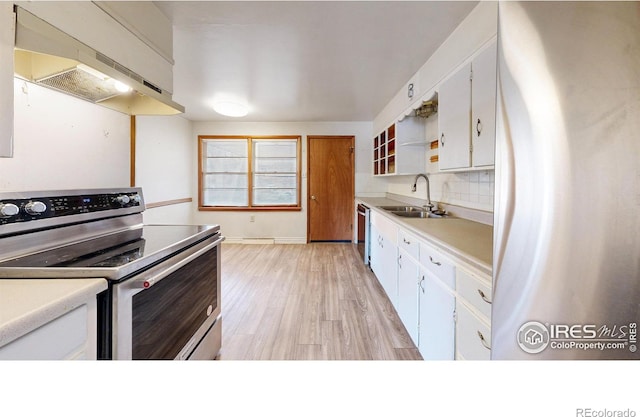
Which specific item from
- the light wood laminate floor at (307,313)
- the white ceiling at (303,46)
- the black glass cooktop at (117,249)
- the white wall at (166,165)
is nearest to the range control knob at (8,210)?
the black glass cooktop at (117,249)

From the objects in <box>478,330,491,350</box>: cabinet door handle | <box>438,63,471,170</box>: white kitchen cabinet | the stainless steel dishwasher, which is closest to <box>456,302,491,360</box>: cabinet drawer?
<box>478,330,491,350</box>: cabinet door handle

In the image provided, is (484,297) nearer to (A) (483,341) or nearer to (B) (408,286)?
(A) (483,341)

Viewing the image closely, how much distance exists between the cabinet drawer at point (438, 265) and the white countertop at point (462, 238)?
0.06 m

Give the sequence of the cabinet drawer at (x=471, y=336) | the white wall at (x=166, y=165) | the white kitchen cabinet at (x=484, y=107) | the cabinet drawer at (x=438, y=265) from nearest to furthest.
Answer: the cabinet drawer at (x=471, y=336), the cabinet drawer at (x=438, y=265), the white kitchen cabinet at (x=484, y=107), the white wall at (x=166, y=165)

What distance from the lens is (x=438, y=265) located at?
1.48 m

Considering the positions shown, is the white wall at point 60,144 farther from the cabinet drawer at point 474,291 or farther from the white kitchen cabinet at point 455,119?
the white kitchen cabinet at point 455,119

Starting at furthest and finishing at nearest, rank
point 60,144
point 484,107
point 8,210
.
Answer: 1. point 484,107
2. point 60,144
3. point 8,210

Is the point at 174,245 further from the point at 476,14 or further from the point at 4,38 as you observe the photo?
the point at 476,14

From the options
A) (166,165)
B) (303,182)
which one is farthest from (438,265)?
(166,165)

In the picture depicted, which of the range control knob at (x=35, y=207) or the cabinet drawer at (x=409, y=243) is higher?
the range control knob at (x=35, y=207)

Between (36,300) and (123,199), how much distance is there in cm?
113

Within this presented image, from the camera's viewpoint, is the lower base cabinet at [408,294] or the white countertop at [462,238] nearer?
the white countertop at [462,238]

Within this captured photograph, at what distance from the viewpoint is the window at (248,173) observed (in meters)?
5.46

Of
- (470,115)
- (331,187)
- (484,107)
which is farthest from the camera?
(331,187)
